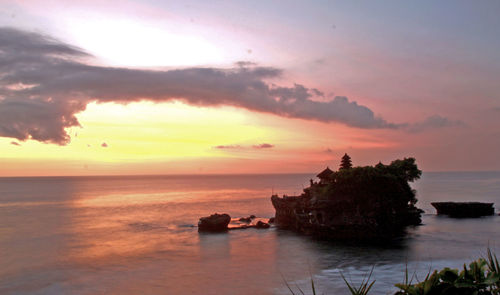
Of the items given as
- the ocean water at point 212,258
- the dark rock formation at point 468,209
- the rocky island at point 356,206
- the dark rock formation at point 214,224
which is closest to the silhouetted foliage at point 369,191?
the rocky island at point 356,206

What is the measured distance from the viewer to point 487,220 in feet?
233

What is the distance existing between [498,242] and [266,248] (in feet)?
101

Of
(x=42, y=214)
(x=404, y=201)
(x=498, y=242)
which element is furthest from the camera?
(x=42, y=214)

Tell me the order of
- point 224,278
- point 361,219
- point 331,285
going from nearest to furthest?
point 331,285 → point 224,278 → point 361,219

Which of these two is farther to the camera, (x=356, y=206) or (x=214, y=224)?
(x=214, y=224)

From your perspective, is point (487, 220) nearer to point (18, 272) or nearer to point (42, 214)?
point (18, 272)

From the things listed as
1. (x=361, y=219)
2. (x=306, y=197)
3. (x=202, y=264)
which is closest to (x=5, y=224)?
(x=202, y=264)

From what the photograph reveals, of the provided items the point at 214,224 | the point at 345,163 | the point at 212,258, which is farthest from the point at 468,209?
the point at 212,258

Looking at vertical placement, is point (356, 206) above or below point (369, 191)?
below

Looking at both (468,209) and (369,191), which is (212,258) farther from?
(468,209)

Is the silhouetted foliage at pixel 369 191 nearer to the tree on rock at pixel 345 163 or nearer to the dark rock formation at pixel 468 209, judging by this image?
the tree on rock at pixel 345 163

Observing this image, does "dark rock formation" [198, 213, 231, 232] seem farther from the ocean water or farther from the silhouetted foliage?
the silhouetted foliage

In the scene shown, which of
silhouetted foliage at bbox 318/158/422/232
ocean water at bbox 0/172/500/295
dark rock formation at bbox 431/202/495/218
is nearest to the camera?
ocean water at bbox 0/172/500/295

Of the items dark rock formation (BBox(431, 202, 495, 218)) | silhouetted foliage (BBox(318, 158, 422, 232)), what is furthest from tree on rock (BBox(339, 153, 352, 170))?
dark rock formation (BBox(431, 202, 495, 218))
